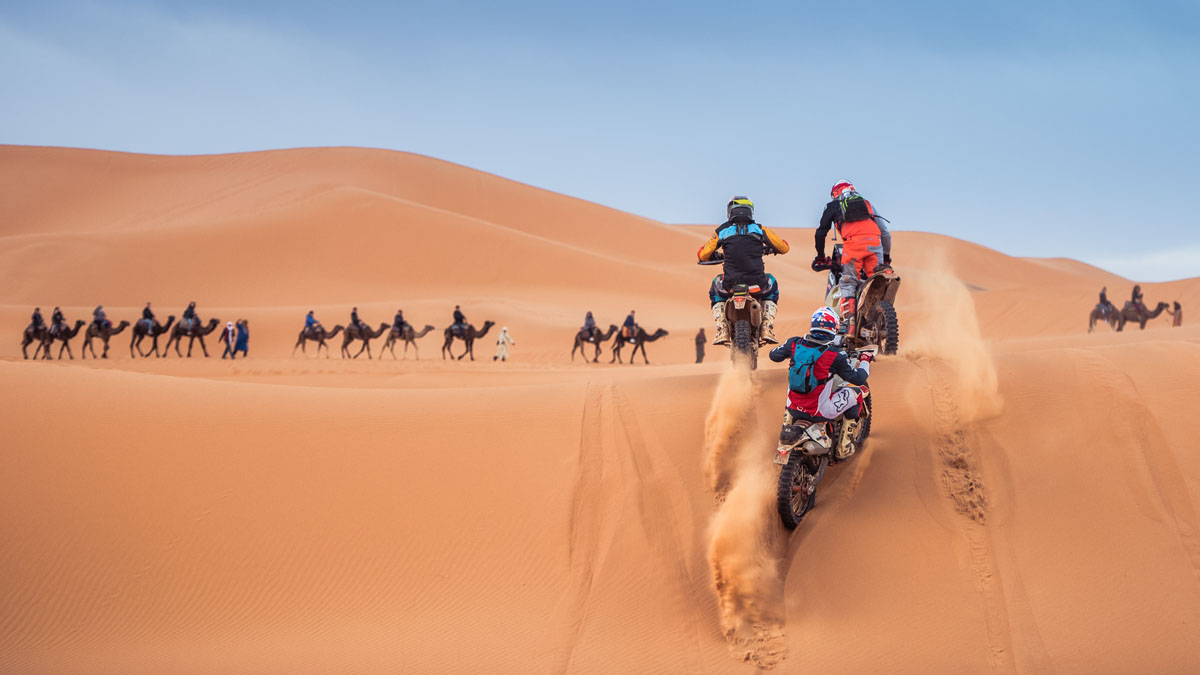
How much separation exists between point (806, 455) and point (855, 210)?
14.1ft

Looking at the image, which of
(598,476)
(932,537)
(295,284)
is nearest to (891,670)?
(932,537)

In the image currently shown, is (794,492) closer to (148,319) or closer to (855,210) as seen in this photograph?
(855,210)

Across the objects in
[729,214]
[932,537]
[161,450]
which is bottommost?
[932,537]

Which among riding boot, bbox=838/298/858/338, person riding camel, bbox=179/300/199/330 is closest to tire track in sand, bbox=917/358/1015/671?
riding boot, bbox=838/298/858/338

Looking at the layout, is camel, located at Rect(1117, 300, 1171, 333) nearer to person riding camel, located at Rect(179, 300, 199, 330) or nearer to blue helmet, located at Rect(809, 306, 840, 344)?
blue helmet, located at Rect(809, 306, 840, 344)

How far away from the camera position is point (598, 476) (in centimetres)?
871

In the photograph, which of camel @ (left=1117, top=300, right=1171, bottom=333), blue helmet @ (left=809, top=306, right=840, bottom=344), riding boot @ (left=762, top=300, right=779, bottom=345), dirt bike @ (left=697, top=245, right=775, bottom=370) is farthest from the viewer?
camel @ (left=1117, top=300, right=1171, bottom=333)

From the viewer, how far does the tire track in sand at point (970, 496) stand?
6945mm

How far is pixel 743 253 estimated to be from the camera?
1030 cm

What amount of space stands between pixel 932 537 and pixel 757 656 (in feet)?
6.94

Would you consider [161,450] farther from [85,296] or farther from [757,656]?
[85,296]

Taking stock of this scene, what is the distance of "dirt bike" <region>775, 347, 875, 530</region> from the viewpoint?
7.50 meters

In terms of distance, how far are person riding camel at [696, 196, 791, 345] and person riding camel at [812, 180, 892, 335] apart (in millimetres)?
816

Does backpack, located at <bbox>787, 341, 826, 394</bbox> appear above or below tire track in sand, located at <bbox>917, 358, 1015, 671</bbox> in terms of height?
above
